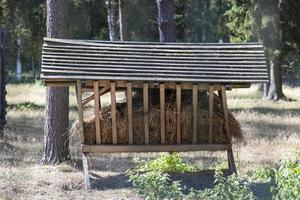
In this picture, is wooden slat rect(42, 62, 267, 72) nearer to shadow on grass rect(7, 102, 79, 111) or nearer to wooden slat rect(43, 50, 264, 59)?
wooden slat rect(43, 50, 264, 59)

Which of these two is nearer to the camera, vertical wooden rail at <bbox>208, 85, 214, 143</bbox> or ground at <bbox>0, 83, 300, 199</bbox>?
ground at <bbox>0, 83, 300, 199</bbox>

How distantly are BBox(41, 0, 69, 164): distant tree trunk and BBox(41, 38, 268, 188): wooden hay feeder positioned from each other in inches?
53.1

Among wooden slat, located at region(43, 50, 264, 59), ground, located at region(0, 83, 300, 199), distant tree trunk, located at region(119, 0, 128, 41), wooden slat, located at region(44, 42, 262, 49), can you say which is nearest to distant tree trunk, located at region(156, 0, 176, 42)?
ground, located at region(0, 83, 300, 199)

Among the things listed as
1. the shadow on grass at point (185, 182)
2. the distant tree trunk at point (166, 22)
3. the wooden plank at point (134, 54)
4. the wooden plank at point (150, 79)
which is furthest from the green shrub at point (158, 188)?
the distant tree trunk at point (166, 22)

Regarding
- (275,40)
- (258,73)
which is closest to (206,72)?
(258,73)

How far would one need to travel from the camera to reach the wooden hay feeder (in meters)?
11.3

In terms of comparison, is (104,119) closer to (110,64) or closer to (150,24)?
(110,64)

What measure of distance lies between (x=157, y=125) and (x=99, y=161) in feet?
9.83

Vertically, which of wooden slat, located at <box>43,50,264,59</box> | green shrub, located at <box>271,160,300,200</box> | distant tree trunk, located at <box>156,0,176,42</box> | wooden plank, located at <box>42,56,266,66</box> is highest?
distant tree trunk, located at <box>156,0,176,42</box>

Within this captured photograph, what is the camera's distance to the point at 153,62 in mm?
11680

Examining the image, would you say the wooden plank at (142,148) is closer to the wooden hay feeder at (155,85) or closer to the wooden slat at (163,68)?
the wooden hay feeder at (155,85)

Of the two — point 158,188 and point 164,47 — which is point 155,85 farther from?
point 158,188

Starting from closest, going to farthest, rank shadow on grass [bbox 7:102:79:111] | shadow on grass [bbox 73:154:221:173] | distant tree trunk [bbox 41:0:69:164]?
1. distant tree trunk [bbox 41:0:69:164]
2. shadow on grass [bbox 73:154:221:173]
3. shadow on grass [bbox 7:102:79:111]

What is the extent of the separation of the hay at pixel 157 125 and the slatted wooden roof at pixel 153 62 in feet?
2.79
